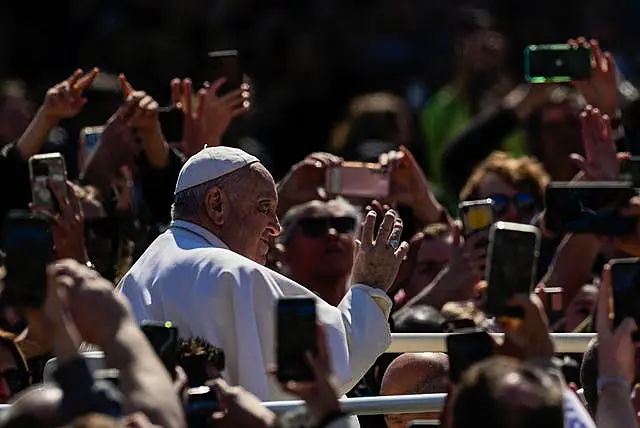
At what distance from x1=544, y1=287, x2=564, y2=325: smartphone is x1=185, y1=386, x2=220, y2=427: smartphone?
296 cm

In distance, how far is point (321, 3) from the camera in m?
15.2

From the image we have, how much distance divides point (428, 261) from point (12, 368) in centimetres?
254

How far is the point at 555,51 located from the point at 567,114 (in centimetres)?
182

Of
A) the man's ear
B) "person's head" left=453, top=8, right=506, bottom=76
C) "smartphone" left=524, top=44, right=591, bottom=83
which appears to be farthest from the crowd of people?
"person's head" left=453, top=8, right=506, bottom=76

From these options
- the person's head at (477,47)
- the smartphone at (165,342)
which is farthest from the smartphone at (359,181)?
the person's head at (477,47)

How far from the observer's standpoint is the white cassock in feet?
20.0

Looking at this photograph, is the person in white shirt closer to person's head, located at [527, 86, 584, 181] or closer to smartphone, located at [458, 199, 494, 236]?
smartphone, located at [458, 199, 494, 236]

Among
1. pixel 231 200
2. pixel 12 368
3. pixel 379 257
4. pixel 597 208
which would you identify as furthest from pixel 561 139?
pixel 12 368

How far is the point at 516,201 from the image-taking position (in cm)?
891

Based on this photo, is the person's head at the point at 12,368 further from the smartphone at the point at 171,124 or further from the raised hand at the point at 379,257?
the smartphone at the point at 171,124

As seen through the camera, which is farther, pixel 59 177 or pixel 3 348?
pixel 59 177

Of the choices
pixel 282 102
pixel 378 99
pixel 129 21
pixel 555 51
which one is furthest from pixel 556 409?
pixel 129 21

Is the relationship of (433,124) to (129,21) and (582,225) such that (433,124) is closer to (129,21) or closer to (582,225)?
(129,21)

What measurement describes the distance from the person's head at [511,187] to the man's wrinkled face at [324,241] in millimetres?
1028
